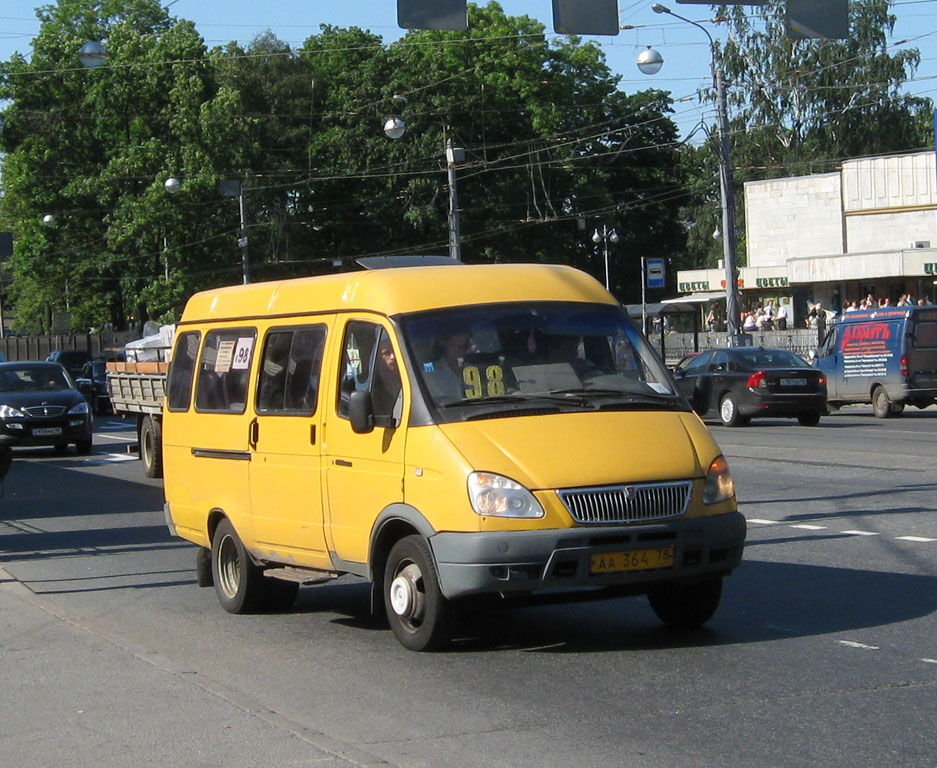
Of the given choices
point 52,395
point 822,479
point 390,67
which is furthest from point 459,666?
point 390,67

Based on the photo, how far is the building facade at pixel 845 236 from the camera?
53.0 metres

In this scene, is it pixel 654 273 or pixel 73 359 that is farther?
pixel 73 359

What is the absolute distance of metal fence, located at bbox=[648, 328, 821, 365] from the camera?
43.5m

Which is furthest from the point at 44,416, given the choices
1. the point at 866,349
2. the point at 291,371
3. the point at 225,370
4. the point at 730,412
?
the point at 291,371

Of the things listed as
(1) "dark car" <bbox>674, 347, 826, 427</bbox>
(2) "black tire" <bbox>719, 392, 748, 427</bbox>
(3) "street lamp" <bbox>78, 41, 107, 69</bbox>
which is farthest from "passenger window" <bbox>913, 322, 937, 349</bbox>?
(3) "street lamp" <bbox>78, 41, 107, 69</bbox>

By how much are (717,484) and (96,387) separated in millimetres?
38052

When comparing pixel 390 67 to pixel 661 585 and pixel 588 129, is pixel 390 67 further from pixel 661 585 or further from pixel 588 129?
pixel 661 585

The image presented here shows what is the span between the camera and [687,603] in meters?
8.48

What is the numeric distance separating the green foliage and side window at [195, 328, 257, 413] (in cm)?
3922

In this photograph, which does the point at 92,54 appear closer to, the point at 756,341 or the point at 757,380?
the point at 757,380

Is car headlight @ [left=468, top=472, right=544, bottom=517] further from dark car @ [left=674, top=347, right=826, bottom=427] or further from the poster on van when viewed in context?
the poster on van

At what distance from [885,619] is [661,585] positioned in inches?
62.8

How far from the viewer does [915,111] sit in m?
78.4

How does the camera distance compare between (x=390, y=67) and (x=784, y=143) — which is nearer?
(x=390, y=67)
